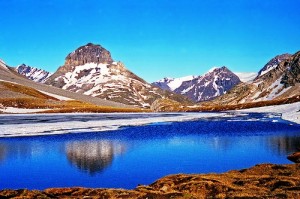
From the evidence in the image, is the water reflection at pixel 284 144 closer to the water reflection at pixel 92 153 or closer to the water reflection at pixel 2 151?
the water reflection at pixel 92 153

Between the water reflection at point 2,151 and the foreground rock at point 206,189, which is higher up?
the water reflection at point 2,151

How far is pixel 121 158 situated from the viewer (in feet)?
139

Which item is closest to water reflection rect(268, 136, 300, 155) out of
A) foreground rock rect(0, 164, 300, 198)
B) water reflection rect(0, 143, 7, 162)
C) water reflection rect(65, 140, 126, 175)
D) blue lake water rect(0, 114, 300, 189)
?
blue lake water rect(0, 114, 300, 189)

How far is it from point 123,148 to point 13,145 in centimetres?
1782

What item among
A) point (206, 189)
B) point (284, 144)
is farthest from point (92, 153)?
point (284, 144)

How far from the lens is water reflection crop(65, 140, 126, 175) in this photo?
38438 millimetres

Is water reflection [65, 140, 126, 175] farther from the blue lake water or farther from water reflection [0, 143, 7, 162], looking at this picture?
water reflection [0, 143, 7, 162]

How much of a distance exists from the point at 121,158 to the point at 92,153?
5.84 metres

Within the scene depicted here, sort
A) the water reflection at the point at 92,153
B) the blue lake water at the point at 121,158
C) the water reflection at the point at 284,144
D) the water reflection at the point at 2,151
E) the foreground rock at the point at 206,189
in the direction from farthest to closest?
the water reflection at the point at 2,151 → the water reflection at the point at 284,144 → the water reflection at the point at 92,153 → the blue lake water at the point at 121,158 → the foreground rock at the point at 206,189

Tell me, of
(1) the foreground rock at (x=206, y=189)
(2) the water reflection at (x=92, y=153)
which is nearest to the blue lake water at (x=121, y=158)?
(2) the water reflection at (x=92, y=153)

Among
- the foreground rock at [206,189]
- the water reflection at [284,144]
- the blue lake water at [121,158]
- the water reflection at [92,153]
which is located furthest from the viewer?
the water reflection at [284,144]

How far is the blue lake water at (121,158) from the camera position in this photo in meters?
32.5

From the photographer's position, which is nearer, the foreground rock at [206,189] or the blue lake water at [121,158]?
the foreground rock at [206,189]

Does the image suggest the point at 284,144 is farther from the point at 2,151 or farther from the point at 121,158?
the point at 2,151
